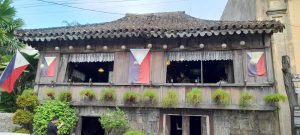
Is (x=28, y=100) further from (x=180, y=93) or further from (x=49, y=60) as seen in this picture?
(x=180, y=93)

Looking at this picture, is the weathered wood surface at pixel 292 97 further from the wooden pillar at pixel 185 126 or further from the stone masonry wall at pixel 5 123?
the stone masonry wall at pixel 5 123

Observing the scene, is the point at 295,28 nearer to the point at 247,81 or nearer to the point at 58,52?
the point at 247,81

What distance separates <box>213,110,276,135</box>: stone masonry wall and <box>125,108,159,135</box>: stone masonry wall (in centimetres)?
244

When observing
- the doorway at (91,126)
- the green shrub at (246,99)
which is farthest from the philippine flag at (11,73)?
the green shrub at (246,99)

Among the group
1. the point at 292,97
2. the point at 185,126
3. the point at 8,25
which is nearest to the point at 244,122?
the point at 292,97

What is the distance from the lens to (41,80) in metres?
12.8

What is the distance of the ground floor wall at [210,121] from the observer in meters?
10.2

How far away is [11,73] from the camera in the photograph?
11734mm

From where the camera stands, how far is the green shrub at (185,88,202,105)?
10547mm

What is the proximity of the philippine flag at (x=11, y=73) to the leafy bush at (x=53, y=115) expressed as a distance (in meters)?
1.67

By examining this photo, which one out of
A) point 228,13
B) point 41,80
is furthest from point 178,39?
point 228,13

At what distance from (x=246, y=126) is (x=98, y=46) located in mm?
7522

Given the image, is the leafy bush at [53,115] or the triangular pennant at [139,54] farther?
the triangular pennant at [139,54]

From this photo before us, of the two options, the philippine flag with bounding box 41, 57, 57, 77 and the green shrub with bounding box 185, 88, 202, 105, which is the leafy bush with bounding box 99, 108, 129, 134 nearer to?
the green shrub with bounding box 185, 88, 202, 105
